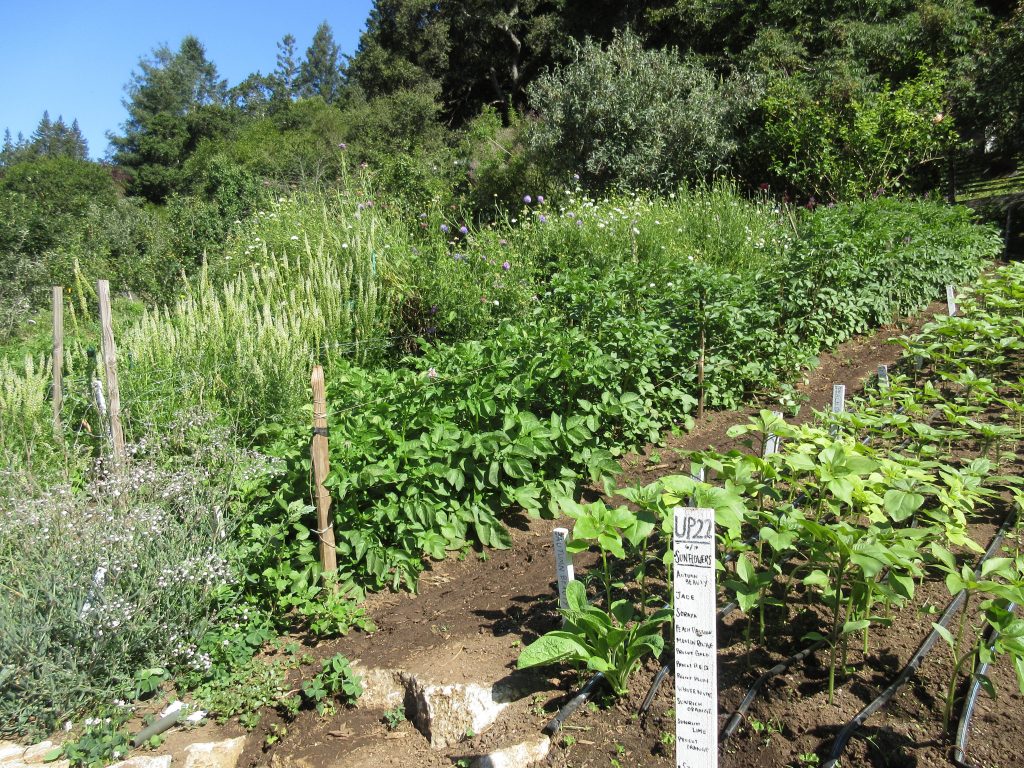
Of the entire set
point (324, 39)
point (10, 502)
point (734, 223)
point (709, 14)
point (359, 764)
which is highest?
point (324, 39)

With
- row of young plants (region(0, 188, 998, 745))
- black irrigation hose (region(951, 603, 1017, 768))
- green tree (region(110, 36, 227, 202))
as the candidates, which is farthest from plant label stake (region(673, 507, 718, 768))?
green tree (region(110, 36, 227, 202))

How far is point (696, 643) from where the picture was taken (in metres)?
2.04

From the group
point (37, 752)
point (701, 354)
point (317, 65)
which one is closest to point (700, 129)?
point (701, 354)

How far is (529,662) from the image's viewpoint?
2.50 metres

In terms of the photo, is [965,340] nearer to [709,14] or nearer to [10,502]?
[10,502]

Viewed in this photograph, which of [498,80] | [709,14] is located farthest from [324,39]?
[709,14]

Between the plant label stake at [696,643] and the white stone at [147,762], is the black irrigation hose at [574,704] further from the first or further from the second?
the white stone at [147,762]

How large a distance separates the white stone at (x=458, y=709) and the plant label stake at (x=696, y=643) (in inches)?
32.3

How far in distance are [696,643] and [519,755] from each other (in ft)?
2.50

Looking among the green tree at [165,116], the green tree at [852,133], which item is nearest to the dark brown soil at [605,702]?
the green tree at [852,133]

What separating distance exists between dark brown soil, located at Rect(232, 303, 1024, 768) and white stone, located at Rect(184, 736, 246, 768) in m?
0.05

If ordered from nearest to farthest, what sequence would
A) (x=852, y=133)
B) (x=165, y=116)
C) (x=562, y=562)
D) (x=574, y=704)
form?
(x=574, y=704) → (x=562, y=562) → (x=852, y=133) → (x=165, y=116)

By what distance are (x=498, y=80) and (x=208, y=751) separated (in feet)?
88.5

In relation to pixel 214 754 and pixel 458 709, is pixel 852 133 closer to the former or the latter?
pixel 458 709
